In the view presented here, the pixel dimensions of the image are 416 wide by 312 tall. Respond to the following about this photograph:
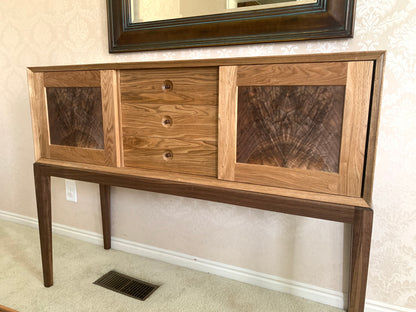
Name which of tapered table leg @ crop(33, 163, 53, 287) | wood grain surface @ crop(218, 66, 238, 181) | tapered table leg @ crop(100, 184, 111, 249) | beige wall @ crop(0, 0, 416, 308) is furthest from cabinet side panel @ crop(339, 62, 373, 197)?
tapered table leg @ crop(100, 184, 111, 249)

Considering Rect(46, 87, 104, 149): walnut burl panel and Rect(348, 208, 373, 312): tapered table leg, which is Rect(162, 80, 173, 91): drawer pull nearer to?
Rect(46, 87, 104, 149): walnut burl panel

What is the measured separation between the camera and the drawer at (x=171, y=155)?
1.00 m

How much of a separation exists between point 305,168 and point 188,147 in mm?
371

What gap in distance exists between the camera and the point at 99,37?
1637mm

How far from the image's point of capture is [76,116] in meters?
1.21

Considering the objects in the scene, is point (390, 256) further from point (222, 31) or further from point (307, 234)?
point (222, 31)

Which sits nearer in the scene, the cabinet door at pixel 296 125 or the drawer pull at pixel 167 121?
the cabinet door at pixel 296 125

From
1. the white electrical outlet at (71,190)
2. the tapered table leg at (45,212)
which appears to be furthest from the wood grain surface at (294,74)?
the white electrical outlet at (71,190)

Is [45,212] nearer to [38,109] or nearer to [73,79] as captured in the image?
[38,109]

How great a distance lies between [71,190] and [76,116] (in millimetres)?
889

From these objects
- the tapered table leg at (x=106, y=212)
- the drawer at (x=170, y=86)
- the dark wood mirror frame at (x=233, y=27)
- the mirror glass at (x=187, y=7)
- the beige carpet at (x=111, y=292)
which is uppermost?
the mirror glass at (x=187, y=7)

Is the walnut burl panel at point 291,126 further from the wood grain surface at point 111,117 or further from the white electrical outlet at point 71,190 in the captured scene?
the white electrical outlet at point 71,190

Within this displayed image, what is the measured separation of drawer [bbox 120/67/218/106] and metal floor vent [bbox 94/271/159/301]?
862 millimetres

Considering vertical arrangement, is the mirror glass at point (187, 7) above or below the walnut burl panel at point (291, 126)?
above
